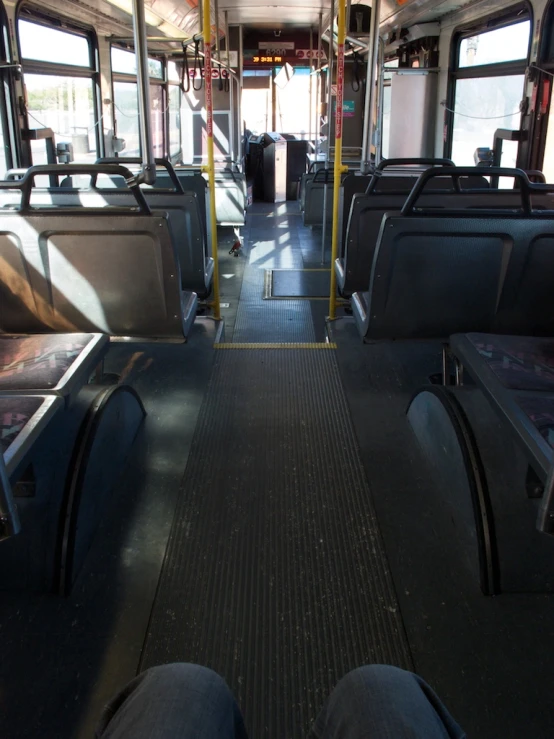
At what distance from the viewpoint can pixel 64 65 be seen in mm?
5836

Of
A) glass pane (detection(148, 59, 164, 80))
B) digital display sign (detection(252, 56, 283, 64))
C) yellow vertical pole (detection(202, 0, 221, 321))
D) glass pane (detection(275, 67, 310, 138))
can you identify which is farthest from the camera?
glass pane (detection(275, 67, 310, 138))

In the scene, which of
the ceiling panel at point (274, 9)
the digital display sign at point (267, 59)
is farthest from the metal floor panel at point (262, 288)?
the digital display sign at point (267, 59)

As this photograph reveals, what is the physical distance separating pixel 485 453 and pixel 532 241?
3.99 feet

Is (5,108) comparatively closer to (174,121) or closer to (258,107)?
(174,121)

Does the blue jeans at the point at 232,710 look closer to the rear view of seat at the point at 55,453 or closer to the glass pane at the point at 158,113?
the rear view of seat at the point at 55,453

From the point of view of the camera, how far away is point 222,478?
2447 millimetres

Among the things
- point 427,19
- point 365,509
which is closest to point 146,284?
point 365,509

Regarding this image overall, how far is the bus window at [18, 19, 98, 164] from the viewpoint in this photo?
5066 mm

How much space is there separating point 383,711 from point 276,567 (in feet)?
3.51

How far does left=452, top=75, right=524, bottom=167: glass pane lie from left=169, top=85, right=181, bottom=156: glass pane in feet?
15.3

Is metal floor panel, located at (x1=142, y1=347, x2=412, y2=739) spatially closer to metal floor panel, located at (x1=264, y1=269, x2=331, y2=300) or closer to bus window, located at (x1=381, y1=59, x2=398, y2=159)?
metal floor panel, located at (x1=264, y1=269, x2=331, y2=300)

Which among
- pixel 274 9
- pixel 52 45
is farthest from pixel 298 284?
pixel 274 9

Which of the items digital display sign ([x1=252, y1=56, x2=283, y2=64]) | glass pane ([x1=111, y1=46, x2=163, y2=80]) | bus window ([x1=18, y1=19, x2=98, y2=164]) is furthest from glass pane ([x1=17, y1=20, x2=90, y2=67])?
digital display sign ([x1=252, y1=56, x2=283, y2=64])

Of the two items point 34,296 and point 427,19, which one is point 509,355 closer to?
point 34,296
